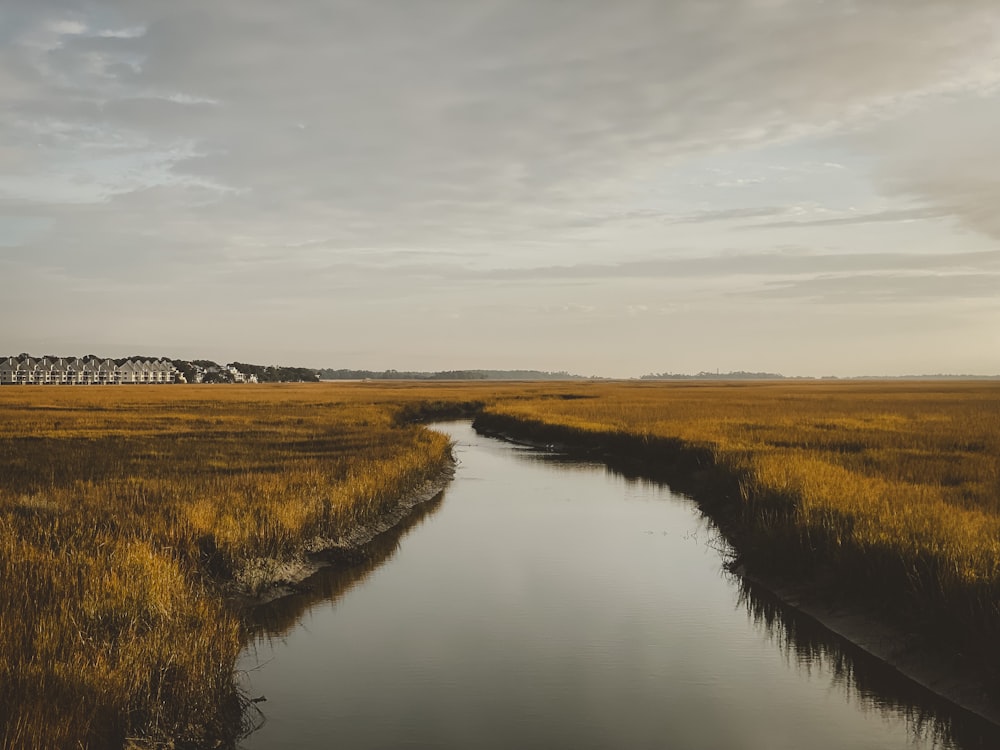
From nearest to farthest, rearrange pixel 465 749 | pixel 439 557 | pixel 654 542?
pixel 465 749, pixel 439 557, pixel 654 542

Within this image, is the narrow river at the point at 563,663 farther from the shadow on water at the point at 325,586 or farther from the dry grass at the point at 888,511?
the dry grass at the point at 888,511

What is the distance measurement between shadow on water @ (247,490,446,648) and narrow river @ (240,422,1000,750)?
2.3 inches

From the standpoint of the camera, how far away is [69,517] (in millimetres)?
13500

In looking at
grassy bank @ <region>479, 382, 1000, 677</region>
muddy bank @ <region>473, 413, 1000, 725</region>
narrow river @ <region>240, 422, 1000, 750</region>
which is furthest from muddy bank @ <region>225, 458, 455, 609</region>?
grassy bank @ <region>479, 382, 1000, 677</region>

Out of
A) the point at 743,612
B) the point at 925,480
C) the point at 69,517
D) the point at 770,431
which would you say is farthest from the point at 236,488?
the point at 770,431

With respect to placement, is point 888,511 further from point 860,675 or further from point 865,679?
point 865,679

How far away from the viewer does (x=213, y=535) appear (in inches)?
519

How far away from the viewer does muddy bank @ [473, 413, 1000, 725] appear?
9086 millimetres

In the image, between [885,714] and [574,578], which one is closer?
[885,714]

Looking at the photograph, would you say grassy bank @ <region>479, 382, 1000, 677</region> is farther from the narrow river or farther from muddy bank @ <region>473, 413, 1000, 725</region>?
the narrow river

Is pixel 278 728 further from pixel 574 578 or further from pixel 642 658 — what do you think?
pixel 574 578

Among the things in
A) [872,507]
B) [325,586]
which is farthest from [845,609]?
[325,586]

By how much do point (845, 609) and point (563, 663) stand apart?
4591 mm

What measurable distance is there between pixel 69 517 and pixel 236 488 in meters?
4.37
